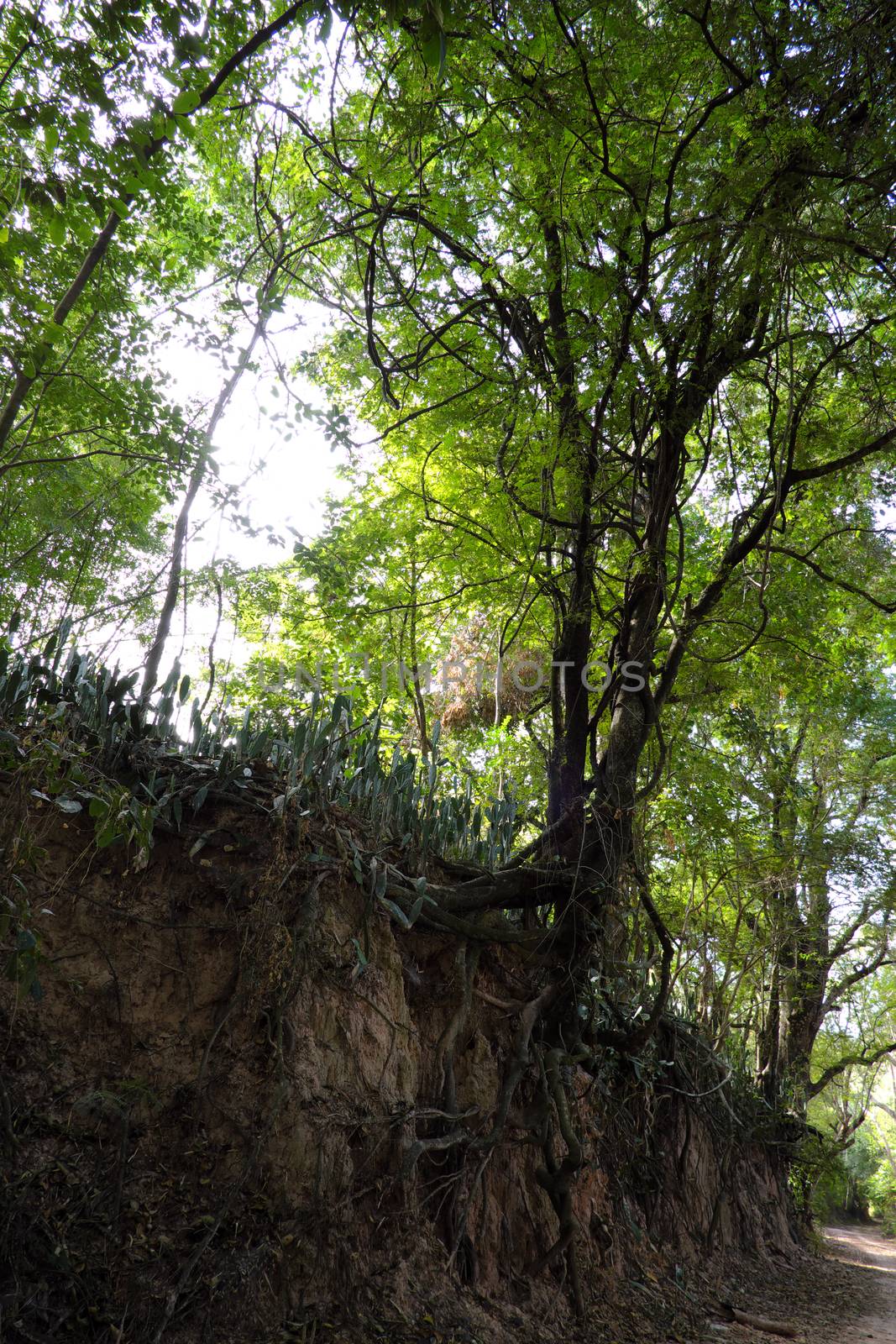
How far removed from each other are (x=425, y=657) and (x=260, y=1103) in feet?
21.7

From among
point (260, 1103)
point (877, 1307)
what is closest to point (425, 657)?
point (260, 1103)

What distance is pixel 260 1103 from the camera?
10.0 ft

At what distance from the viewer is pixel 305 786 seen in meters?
3.69

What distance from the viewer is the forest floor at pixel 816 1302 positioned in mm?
5465

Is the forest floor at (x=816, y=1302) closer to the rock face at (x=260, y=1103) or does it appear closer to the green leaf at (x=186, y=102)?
the rock face at (x=260, y=1103)

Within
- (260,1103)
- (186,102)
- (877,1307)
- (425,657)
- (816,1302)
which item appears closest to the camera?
(186,102)

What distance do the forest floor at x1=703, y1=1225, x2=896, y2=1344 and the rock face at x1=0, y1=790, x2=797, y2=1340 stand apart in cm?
208

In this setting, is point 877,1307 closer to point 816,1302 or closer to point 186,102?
point 816,1302

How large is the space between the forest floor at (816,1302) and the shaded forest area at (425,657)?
44cm

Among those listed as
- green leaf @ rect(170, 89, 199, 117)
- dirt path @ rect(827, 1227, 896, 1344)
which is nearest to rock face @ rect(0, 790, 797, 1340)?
green leaf @ rect(170, 89, 199, 117)

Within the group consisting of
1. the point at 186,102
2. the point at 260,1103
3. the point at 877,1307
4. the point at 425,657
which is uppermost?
the point at 425,657

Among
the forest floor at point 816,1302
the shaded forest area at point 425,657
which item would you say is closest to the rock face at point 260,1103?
the shaded forest area at point 425,657

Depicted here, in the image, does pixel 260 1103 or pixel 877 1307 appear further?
pixel 877 1307

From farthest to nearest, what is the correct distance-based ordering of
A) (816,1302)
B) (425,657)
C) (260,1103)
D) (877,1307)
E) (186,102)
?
(425,657), (877,1307), (816,1302), (260,1103), (186,102)
